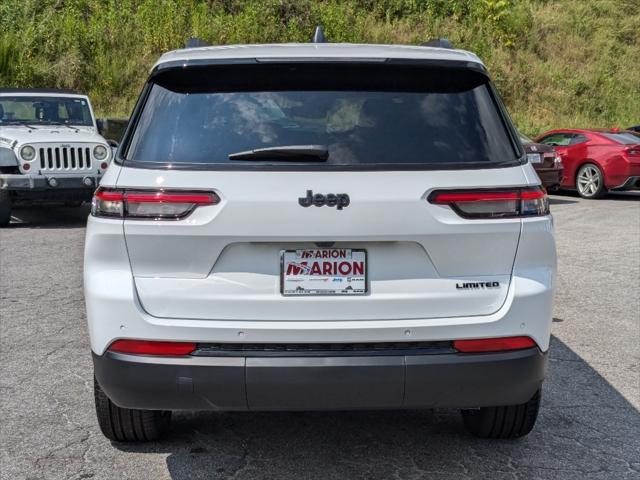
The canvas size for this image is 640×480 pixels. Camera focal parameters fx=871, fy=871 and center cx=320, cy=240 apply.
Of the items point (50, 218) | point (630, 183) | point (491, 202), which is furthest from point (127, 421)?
point (630, 183)

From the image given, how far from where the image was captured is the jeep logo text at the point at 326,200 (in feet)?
11.0

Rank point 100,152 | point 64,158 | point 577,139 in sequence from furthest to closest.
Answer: point 577,139 < point 100,152 < point 64,158

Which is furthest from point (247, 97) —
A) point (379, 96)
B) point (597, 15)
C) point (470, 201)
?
point (597, 15)

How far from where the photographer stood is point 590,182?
19.0 meters

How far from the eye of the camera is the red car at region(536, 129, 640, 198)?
60.5 ft

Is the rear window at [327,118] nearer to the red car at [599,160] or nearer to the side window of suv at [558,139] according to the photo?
the red car at [599,160]

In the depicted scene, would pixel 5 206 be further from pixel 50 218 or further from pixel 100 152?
pixel 50 218

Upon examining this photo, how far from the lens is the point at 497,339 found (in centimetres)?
350

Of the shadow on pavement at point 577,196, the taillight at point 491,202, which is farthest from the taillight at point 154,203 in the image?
the shadow on pavement at point 577,196

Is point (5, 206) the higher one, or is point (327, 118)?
point (327, 118)

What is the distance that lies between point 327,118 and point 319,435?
1723mm

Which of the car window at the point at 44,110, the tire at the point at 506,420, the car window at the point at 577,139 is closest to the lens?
the tire at the point at 506,420

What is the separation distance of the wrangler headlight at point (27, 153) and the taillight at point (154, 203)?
9299 millimetres

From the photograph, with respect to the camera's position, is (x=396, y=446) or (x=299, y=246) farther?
(x=396, y=446)
